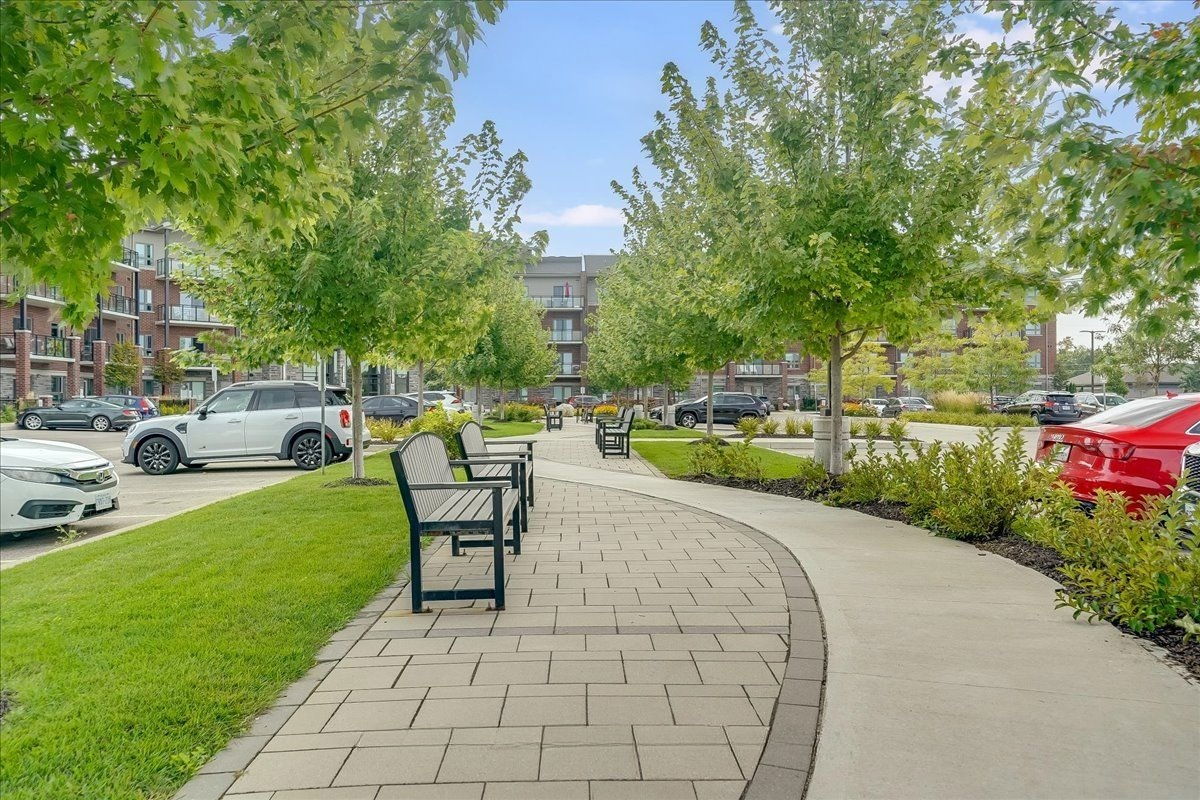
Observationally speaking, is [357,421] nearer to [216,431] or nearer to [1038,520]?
[216,431]

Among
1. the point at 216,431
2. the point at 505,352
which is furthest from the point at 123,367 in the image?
the point at 216,431

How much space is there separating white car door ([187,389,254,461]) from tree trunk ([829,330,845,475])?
11.3 metres

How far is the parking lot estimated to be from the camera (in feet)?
27.3

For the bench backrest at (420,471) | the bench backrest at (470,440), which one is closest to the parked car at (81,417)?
the bench backrest at (470,440)

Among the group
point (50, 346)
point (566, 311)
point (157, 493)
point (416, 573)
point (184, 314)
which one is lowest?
point (157, 493)

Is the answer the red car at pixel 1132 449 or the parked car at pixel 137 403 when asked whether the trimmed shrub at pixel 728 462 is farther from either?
the parked car at pixel 137 403

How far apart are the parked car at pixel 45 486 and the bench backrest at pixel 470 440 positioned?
407 cm

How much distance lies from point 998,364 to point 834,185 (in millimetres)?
38832

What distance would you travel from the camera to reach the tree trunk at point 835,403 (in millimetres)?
11008

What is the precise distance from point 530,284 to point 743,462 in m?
67.7

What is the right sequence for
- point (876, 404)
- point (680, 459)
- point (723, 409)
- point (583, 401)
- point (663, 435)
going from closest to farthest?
point (680, 459)
point (663, 435)
point (723, 409)
point (876, 404)
point (583, 401)

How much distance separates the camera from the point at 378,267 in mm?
10828

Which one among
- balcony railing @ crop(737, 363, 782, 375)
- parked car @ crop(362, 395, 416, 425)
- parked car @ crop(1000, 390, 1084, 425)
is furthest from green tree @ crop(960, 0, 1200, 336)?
balcony railing @ crop(737, 363, 782, 375)

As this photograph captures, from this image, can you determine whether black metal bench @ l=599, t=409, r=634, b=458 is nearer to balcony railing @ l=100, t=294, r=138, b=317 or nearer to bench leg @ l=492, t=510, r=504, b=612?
bench leg @ l=492, t=510, r=504, b=612
